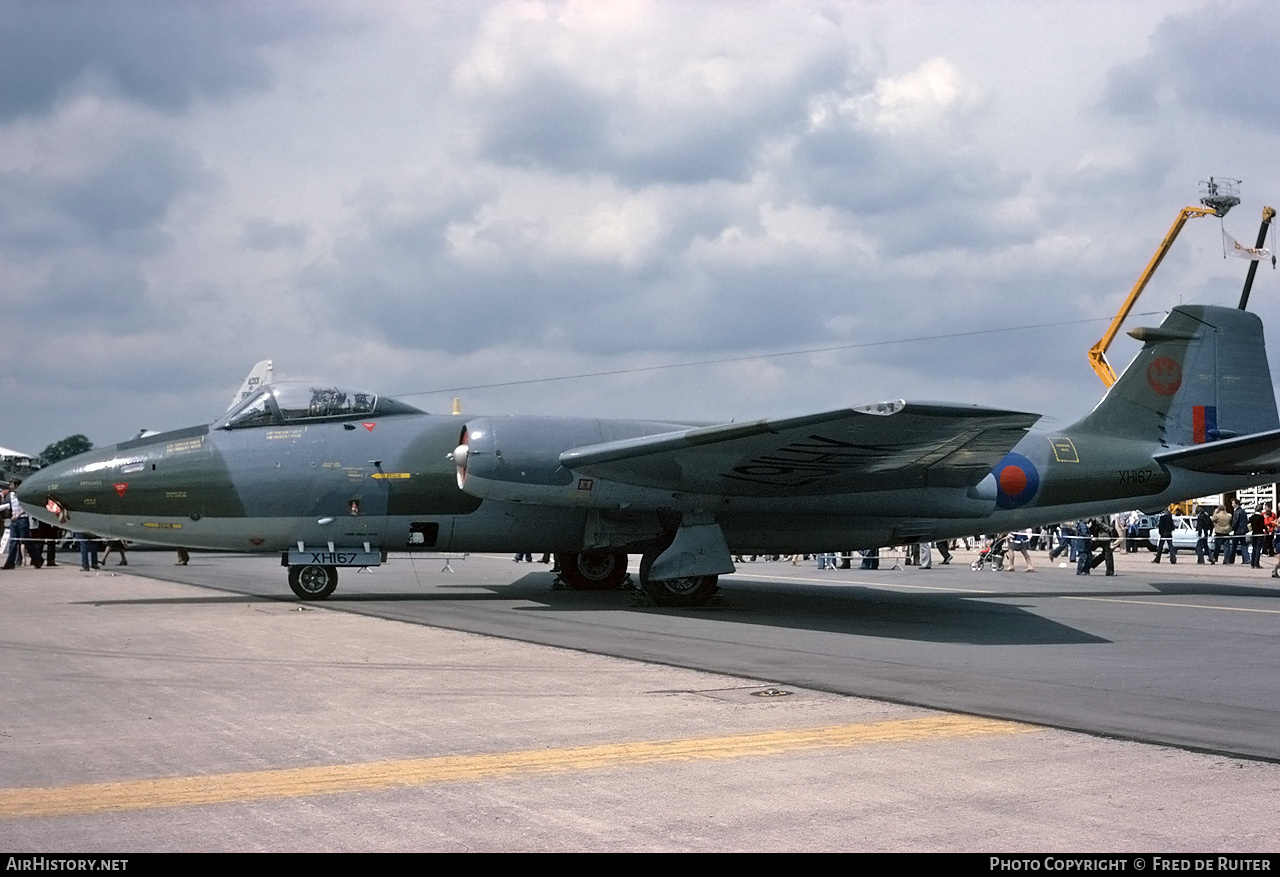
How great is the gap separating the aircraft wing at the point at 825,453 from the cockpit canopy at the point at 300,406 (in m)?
3.59

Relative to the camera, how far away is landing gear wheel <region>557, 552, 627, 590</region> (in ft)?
65.8

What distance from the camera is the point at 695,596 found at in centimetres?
1712

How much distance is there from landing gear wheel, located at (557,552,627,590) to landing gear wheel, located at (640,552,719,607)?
2898 millimetres

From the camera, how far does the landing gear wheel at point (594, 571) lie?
65.8 ft

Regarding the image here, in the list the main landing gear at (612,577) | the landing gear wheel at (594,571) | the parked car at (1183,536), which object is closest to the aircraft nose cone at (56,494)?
the main landing gear at (612,577)

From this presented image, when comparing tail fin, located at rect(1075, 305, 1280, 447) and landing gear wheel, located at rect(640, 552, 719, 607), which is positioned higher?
tail fin, located at rect(1075, 305, 1280, 447)

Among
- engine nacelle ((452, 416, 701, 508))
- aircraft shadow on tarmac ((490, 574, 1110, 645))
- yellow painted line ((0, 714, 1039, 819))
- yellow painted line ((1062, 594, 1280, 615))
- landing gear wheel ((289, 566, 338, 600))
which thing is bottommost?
yellow painted line ((0, 714, 1039, 819))

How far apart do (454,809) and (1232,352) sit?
19811 millimetres

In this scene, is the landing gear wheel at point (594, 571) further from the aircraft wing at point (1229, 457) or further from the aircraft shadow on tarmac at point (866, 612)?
the aircraft wing at point (1229, 457)

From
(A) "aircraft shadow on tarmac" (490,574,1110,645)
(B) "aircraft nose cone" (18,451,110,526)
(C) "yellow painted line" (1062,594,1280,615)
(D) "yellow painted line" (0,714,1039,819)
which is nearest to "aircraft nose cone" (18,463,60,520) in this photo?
(B) "aircraft nose cone" (18,451,110,526)

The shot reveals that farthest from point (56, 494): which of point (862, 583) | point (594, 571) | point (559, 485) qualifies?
point (862, 583)

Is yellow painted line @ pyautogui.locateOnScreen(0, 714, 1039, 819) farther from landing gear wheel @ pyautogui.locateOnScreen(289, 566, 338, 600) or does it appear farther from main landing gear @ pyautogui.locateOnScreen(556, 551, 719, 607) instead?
landing gear wheel @ pyautogui.locateOnScreen(289, 566, 338, 600)

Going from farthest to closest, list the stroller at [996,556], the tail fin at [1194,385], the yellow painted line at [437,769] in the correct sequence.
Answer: the stroller at [996,556] < the tail fin at [1194,385] < the yellow painted line at [437,769]
